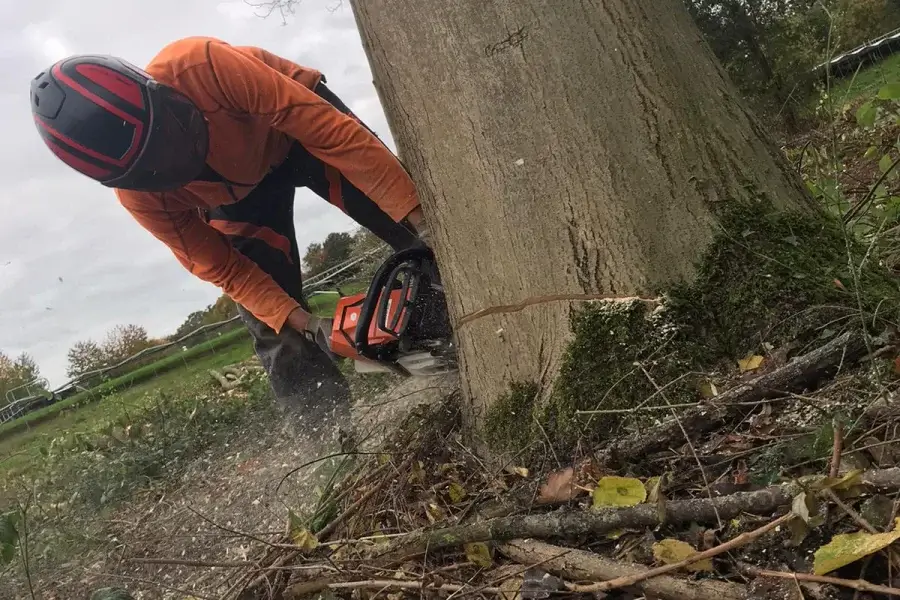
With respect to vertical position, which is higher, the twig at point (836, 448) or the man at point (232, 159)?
the man at point (232, 159)

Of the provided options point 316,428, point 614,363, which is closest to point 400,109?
point 614,363

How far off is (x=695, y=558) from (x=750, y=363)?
23.0 inches

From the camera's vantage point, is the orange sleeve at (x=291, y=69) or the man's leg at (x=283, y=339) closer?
the orange sleeve at (x=291, y=69)

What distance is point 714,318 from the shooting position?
1586 mm

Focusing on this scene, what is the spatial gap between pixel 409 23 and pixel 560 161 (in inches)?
24.5

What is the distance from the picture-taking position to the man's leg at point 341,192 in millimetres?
3188

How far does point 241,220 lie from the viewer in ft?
11.8

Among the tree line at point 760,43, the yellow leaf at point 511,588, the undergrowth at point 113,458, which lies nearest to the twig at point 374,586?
the yellow leaf at point 511,588

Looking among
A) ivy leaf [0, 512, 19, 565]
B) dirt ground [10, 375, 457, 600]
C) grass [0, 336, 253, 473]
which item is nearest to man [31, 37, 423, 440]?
dirt ground [10, 375, 457, 600]

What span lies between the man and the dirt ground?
1.53ft

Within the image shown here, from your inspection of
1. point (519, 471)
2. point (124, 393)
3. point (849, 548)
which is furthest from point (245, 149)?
point (124, 393)

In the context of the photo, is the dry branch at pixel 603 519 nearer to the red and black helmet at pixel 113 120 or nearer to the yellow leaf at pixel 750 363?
the yellow leaf at pixel 750 363

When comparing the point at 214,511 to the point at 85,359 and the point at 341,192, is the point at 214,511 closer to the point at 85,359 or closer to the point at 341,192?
the point at 341,192

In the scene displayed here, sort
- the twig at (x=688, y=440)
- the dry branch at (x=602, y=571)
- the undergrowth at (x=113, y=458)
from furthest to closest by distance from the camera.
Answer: the undergrowth at (x=113, y=458), the twig at (x=688, y=440), the dry branch at (x=602, y=571)
